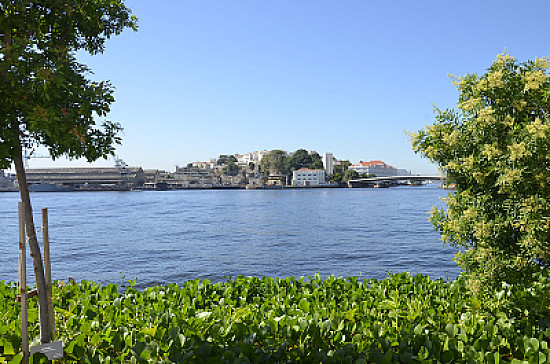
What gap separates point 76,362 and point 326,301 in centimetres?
457

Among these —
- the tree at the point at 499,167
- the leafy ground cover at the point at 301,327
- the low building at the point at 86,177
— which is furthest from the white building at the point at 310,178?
the tree at the point at 499,167

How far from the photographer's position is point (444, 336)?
6395 millimetres

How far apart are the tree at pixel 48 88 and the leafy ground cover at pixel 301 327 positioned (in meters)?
1.13

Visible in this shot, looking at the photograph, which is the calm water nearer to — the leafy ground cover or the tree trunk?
the leafy ground cover

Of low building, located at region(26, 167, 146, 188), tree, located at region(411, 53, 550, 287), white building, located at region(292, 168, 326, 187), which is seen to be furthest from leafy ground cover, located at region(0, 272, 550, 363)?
white building, located at region(292, 168, 326, 187)

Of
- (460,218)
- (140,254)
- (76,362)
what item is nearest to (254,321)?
(76,362)

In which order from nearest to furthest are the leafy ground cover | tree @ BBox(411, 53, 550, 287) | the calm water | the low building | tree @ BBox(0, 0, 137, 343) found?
tree @ BBox(0, 0, 137, 343) → the leafy ground cover → tree @ BBox(411, 53, 550, 287) → the calm water → the low building

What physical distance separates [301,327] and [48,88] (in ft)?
15.6

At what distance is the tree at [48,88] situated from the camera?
4926 millimetres

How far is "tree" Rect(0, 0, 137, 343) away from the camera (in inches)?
194

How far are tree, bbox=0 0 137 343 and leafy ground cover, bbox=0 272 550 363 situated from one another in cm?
113

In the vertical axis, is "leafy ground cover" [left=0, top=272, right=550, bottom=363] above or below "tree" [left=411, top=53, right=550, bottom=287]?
below

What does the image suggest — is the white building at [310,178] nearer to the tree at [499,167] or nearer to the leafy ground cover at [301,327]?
Result: the leafy ground cover at [301,327]

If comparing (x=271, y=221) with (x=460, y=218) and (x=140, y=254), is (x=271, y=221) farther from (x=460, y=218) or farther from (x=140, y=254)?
Answer: (x=460, y=218)
